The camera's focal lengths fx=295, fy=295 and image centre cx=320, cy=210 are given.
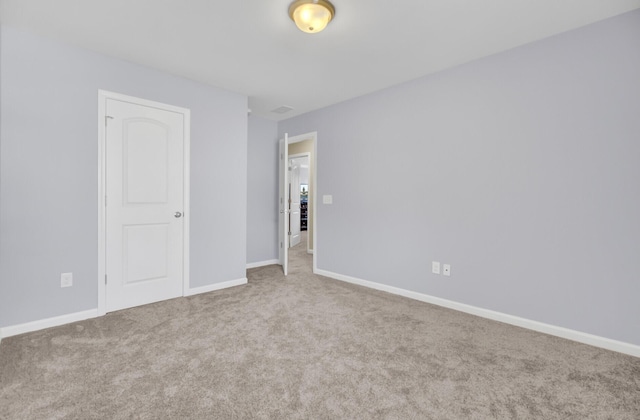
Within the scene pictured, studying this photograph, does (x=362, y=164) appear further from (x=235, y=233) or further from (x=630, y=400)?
(x=630, y=400)

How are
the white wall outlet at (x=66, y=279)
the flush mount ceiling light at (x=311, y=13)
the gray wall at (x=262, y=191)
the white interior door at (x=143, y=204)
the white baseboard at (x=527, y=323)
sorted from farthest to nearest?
the gray wall at (x=262, y=191) < the white interior door at (x=143, y=204) < the white wall outlet at (x=66, y=279) < the white baseboard at (x=527, y=323) < the flush mount ceiling light at (x=311, y=13)

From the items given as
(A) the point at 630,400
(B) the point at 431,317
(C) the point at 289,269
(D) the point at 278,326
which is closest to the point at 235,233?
(C) the point at 289,269

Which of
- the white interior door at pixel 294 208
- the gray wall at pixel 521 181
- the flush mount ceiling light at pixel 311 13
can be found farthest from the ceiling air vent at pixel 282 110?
the white interior door at pixel 294 208

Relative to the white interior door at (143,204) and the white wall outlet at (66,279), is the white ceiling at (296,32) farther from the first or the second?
the white wall outlet at (66,279)

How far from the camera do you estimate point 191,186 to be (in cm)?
346

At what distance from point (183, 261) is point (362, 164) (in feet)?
8.29

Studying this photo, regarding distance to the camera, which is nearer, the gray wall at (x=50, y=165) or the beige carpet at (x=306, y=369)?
the beige carpet at (x=306, y=369)

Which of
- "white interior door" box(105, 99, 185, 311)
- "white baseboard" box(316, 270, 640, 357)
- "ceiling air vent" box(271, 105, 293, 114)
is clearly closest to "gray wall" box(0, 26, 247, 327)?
"white interior door" box(105, 99, 185, 311)

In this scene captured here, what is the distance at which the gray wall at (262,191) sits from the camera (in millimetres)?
4920

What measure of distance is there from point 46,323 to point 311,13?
334 cm

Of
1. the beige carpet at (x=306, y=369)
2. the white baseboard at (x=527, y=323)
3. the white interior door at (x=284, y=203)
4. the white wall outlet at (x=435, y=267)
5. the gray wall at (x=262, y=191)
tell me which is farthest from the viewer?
the gray wall at (x=262, y=191)

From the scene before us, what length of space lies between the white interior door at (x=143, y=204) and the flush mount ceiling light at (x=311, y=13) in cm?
191

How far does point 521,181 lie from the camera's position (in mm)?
2660

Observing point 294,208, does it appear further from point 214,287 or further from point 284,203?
point 214,287
